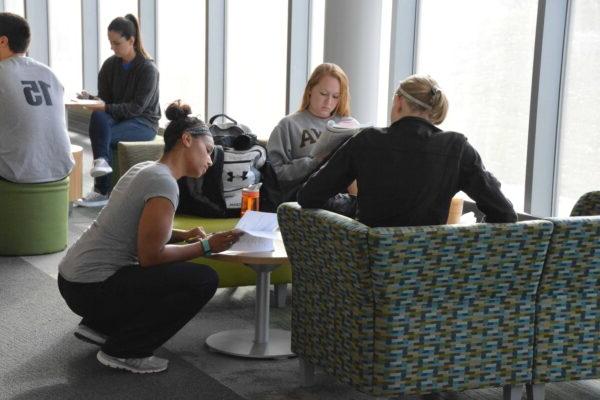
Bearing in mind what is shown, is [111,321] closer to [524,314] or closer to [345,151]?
[345,151]

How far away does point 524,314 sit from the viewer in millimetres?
3551

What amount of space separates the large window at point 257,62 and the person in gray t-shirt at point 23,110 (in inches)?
104

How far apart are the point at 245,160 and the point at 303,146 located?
0.33m

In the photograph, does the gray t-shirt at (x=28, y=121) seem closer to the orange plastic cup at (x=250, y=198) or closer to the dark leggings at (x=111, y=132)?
the dark leggings at (x=111, y=132)

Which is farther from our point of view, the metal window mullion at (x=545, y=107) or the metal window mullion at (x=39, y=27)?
the metal window mullion at (x=39, y=27)

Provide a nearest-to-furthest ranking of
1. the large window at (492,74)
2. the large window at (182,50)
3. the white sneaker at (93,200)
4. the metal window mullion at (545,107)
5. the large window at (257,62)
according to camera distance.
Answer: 1. the metal window mullion at (545,107)
2. the large window at (492,74)
3. the white sneaker at (93,200)
4. the large window at (257,62)
5. the large window at (182,50)

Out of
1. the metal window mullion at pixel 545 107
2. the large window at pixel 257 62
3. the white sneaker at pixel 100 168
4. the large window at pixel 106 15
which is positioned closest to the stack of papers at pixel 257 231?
the metal window mullion at pixel 545 107

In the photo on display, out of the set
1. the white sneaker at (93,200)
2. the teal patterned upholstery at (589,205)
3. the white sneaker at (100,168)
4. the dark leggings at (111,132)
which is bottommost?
the white sneaker at (93,200)

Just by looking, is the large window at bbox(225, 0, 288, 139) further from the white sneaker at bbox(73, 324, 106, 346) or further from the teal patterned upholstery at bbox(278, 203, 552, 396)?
the teal patterned upholstery at bbox(278, 203, 552, 396)

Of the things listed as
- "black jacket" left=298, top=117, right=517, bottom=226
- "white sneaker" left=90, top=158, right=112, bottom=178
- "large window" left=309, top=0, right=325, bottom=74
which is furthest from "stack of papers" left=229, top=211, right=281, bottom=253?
"large window" left=309, top=0, right=325, bottom=74

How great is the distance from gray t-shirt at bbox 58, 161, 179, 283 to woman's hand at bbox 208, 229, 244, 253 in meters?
0.20

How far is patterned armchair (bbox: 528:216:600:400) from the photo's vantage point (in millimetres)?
3475

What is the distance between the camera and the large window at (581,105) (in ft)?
17.8

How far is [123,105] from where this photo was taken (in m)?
7.75
